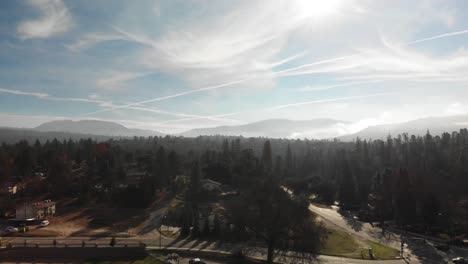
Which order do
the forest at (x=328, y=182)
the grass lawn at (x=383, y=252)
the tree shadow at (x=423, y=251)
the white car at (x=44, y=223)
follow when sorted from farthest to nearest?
the forest at (x=328, y=182), the white car at (x=44, y=223), the grass lawn at (x=383, y=252), the tree shadow at (x=423, y=251)

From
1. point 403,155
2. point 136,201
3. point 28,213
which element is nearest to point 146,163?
point 136,201

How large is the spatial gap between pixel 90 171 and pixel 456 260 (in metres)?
66.4

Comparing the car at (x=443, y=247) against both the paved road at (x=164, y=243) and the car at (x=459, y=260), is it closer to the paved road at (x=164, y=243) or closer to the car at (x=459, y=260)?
the car at (x=459, y=260)

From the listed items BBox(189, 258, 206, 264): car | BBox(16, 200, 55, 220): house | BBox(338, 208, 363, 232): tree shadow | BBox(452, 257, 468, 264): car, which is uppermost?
BBox(16, 200, 55, 220): house

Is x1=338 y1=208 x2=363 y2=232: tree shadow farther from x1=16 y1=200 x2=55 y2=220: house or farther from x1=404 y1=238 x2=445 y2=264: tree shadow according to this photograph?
x1=16 y1=200 x2=55 y2=220: house

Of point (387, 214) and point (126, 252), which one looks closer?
point (126, 252)

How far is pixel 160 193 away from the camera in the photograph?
224 ft

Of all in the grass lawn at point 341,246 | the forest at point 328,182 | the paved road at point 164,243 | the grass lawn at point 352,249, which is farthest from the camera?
the forest at point 328,182

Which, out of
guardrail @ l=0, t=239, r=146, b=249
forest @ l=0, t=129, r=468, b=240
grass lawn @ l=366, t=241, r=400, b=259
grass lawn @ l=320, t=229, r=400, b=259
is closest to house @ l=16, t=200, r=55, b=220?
forest @ l=0, t=129, r=468, b=240

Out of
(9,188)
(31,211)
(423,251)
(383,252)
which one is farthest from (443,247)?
(9,188)

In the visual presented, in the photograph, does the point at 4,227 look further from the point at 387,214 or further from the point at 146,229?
the point at 387,214

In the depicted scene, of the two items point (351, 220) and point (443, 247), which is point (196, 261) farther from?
point (351, 220)

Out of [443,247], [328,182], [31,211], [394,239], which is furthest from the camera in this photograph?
[328,182]

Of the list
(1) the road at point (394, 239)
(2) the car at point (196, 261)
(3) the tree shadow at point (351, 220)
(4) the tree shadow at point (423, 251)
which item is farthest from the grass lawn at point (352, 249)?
(2) the car at point (196, 261)
